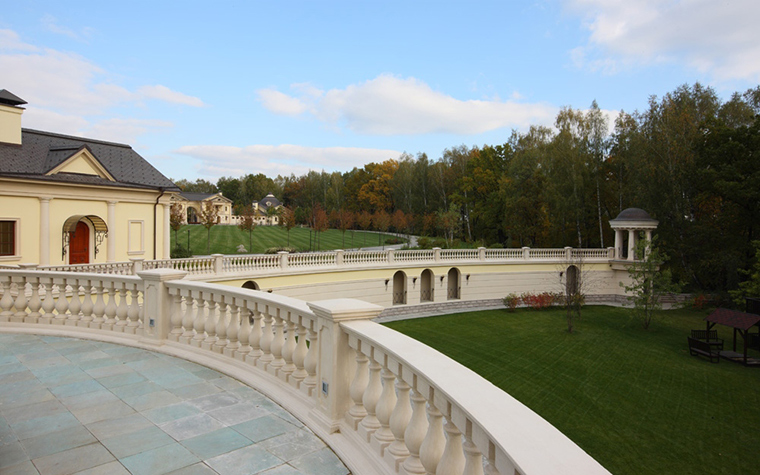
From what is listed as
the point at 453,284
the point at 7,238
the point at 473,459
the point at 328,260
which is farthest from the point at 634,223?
the point at 7,238

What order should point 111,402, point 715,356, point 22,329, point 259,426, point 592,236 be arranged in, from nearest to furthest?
point 259,426
point 111,402
point 22,329
point 715,356
point 592,236

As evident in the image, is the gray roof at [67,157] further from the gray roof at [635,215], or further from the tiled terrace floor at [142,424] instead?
the gray roof at [635,215]

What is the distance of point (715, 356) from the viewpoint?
2022 centimetres

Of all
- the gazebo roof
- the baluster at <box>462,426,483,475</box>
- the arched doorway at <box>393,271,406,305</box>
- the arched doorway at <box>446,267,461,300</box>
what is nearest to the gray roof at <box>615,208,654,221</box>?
the gazebo roof

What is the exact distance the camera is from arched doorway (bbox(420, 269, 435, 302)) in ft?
102

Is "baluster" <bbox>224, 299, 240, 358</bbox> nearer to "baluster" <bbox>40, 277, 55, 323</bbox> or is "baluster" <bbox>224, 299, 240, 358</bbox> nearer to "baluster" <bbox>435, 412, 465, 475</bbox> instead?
"baluster" <bbox>435, 412, 465, 475</bbox>

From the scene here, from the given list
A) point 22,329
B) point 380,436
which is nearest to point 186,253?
point 22,329

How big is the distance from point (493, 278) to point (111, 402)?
2976cm

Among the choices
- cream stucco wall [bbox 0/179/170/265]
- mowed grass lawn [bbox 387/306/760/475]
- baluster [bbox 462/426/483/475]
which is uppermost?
cream stucco wall [bbox 0/179/170/265]

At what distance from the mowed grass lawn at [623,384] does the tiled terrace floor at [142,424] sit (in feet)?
35.0

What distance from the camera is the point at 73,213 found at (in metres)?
20.2

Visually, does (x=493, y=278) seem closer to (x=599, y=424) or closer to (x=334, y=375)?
(x=599, y=424)

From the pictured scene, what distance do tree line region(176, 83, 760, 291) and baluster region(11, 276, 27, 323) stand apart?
34.2 metres

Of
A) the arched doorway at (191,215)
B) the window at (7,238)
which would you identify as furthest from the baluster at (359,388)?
the arched doorway at (191,215)
